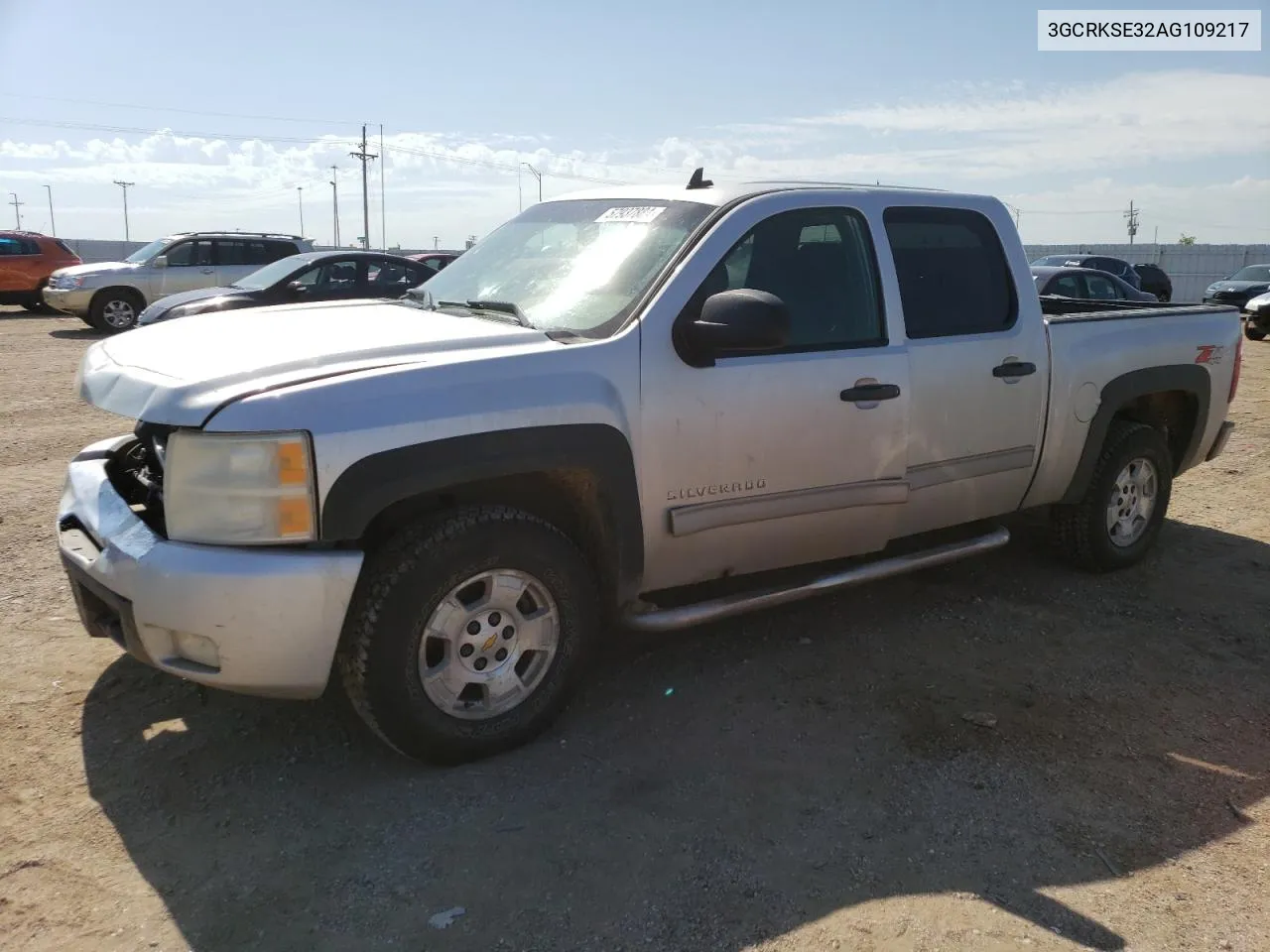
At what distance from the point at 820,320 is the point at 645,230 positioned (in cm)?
76

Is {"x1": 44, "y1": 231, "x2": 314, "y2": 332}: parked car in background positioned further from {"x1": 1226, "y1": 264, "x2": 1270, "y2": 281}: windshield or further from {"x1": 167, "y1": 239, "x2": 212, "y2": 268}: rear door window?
{"x1": 1226, "y1": 264, "x2": 1270, "y2": 281}: windshield

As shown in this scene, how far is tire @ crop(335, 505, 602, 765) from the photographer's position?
304cm

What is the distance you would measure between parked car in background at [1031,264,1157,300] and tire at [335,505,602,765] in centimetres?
1244

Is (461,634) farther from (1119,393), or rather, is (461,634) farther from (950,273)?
(1119,393)

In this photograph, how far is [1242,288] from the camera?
24922 millimetres

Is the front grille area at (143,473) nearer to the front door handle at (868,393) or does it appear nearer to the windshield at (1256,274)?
the front door handle at (868,393)

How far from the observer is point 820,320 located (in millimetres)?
3957

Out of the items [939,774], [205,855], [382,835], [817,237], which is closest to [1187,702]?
[939,774]

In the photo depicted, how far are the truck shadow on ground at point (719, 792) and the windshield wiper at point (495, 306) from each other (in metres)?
1.44

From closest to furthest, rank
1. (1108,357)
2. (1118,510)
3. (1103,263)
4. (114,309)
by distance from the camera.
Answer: (1108,357) < (1118,510) < (114,309) < (1103,263)

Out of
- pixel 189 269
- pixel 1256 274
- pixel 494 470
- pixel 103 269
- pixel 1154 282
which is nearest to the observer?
pixel 494 470

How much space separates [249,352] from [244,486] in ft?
1.82

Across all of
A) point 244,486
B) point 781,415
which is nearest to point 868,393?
point 781,415

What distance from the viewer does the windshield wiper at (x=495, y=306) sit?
12.0 feet
